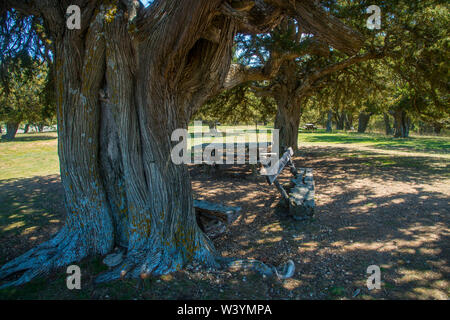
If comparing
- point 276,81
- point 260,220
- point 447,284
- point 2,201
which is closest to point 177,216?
point 260,220

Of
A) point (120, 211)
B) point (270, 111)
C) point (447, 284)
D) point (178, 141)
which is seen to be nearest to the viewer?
point (447, 284)

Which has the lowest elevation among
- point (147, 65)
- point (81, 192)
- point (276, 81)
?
point (81, 192)

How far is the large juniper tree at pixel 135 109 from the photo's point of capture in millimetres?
2970

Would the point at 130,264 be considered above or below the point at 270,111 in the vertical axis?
below

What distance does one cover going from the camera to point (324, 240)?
416 cm

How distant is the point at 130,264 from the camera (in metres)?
3.09

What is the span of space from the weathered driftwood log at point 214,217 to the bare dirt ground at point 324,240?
20 cm

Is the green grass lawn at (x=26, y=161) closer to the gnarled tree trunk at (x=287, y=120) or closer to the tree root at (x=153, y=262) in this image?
the tree root at (x=153, y=262)

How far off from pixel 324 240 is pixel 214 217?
6.31ft

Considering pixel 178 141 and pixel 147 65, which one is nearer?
pixel 147 65

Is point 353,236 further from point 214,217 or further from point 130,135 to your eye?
point 130,135

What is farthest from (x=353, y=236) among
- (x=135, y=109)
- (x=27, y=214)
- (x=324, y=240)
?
(x=27, y=214)
